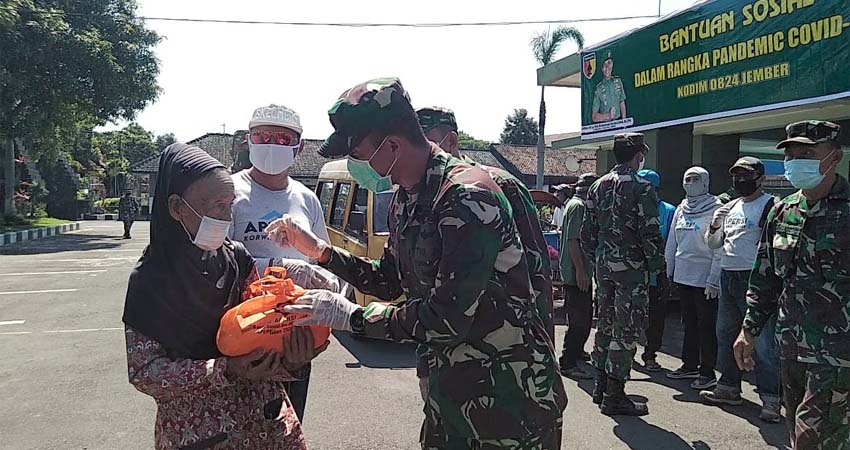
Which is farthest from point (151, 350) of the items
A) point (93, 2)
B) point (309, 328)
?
point (93, 2)

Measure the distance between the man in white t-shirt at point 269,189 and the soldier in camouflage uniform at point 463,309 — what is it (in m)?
1.01

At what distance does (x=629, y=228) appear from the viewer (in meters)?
4.67

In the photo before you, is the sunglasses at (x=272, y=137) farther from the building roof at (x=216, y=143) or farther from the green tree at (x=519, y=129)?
the green tree at (x=519, y=129)

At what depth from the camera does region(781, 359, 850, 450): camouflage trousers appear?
287 centimetres

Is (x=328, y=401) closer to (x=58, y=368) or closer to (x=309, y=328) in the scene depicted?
(x=58, y=368)

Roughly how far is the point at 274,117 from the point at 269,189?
0.33m

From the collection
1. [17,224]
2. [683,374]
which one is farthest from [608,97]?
[17,224]

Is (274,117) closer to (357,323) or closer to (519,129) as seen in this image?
(357,323)

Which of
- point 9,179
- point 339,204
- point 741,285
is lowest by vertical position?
point 741,285

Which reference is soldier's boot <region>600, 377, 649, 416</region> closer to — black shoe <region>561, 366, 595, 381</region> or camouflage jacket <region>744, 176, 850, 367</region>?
black shoe <region>561, 366, 595, 381</region>

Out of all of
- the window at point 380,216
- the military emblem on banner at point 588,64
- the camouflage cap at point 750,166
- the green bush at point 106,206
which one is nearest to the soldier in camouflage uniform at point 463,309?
the camouflage cap at point 750,166

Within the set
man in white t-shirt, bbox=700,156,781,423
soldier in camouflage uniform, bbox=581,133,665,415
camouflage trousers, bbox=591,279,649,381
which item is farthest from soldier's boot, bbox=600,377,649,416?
man in white t-shirt, bbox=700,156,781,423

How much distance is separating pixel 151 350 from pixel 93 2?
2356cm

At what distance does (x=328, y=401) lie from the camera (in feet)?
17.1
